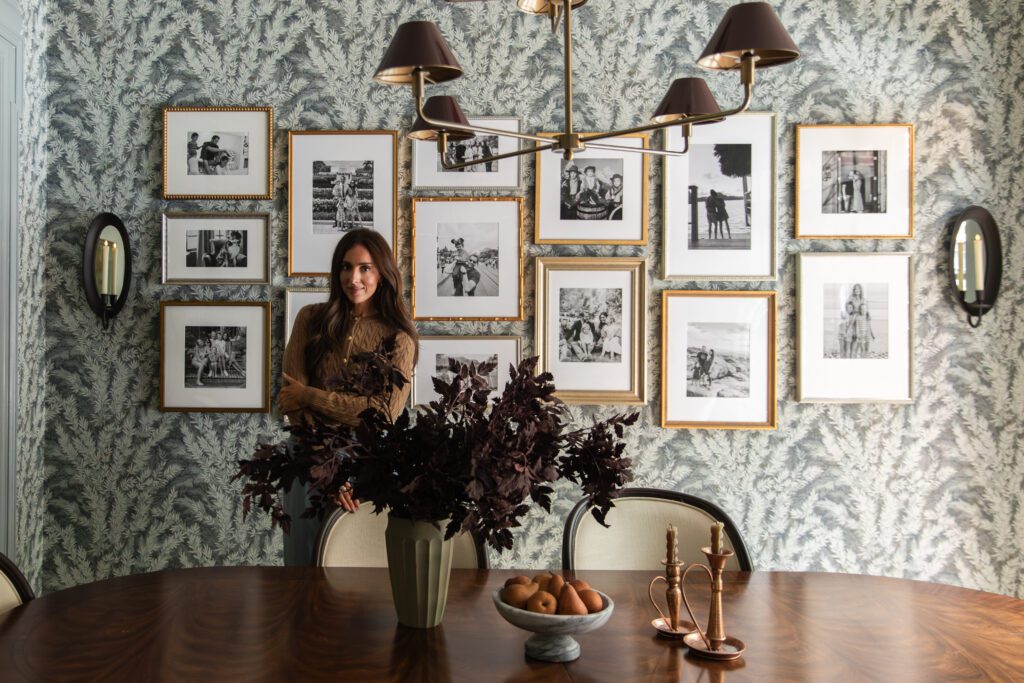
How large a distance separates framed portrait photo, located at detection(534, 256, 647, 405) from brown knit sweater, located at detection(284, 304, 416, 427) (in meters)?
0.75

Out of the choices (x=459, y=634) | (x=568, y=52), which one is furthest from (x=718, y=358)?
(x=459, y=634)

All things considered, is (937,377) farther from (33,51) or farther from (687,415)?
(33,51)

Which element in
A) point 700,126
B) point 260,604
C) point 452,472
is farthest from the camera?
point 700,126

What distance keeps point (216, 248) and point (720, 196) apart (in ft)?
7.10

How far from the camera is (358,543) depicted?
2.23 metres

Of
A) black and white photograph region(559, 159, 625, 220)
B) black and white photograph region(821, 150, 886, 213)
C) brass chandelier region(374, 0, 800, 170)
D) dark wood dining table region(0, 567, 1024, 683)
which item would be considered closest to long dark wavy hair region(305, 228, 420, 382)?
black and white photograph region(559, 159, 625, 220)

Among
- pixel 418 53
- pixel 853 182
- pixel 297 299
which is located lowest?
pixel 297 299

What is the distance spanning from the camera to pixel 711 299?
329cm

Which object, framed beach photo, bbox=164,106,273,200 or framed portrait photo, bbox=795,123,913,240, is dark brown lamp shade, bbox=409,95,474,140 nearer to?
framed beach photo, bbox=164,106,273,200

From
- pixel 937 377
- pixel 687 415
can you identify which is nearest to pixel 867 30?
pixel 937 377

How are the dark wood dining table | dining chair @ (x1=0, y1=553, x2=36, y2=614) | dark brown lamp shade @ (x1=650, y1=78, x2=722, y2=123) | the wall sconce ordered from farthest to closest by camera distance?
the wall sconce → dark brown lamp shade @ (x1=650, y1=78, x2=722, y2=123) → dining chair @ (x1=0, y1=553, x2=36, y2=614) → the dark wood dining table

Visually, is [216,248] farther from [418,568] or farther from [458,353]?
[418,568]

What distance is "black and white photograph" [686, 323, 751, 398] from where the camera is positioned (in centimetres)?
329

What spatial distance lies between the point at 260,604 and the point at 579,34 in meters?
2.60
